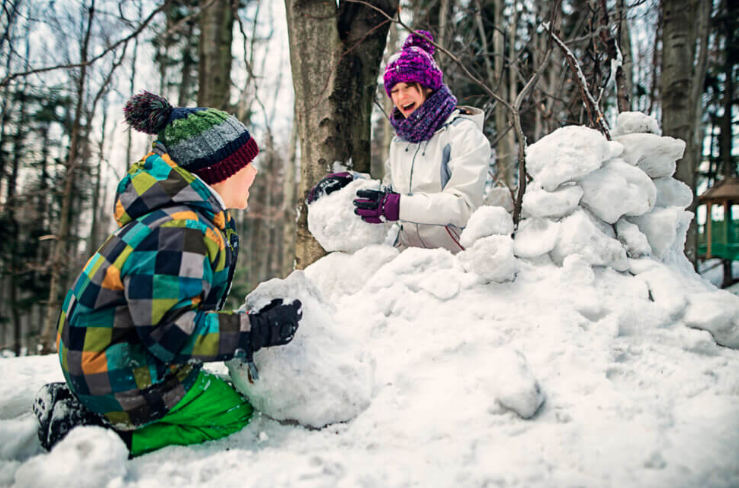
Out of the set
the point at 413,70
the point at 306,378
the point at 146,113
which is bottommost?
the point at 306,378

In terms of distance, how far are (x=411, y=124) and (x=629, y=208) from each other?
46.7 inches

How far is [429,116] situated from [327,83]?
801 millimetres

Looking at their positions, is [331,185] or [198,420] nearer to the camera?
[198,420]

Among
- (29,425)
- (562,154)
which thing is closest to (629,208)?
(562,154)

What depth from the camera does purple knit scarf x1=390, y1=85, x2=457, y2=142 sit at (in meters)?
2.27

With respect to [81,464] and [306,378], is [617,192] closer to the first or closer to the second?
[306,378]

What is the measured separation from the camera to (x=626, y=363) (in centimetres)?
143

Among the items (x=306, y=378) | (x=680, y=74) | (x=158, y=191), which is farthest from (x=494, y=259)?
(x=680, y=74)

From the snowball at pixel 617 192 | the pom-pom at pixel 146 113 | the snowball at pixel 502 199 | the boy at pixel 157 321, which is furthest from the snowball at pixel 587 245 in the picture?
the pom-pom at pixel 146 113

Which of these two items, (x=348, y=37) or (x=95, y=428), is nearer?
(x=95, y=428)

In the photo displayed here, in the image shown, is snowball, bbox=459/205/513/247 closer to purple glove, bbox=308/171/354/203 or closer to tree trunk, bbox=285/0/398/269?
purple glove, bbox=308/171/354/203

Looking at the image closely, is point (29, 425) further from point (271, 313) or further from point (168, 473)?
point (271, 313)

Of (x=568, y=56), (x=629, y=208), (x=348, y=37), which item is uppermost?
(x=348, y=37)

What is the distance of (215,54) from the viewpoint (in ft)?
16.8
